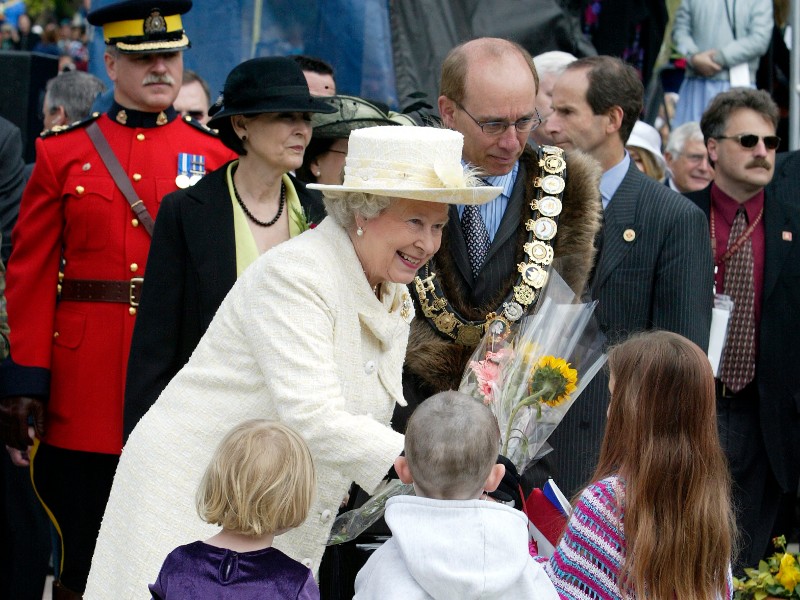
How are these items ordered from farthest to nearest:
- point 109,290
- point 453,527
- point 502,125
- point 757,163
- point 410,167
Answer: point 757,163
point 109,290
point 502,125
point 410,167
point 453,527

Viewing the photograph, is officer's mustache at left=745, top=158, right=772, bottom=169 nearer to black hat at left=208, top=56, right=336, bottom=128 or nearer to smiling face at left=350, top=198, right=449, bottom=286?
black hat at left=208, top=56, right=336, bottom=128

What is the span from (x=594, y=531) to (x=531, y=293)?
1.33 meters

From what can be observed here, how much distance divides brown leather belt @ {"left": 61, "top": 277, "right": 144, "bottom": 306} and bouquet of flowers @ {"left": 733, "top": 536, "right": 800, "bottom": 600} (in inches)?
97.8

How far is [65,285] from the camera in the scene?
530 cm

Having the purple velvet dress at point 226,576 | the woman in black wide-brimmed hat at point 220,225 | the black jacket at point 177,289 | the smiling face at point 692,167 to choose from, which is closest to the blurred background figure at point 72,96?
the woman in black wide-brimmed hat at point 220,225

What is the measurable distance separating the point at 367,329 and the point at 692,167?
496cm

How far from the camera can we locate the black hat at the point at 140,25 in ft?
17.5

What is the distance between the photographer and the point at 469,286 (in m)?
4.58

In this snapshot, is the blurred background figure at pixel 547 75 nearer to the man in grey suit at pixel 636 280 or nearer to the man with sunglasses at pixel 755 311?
the man with sunglasses at pixel 755 311

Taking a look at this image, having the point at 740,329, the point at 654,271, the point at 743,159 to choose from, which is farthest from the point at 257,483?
the point at 743,159

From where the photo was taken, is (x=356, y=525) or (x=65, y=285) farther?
(x=65, y=285)

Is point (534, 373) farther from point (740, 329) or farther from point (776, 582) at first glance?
point (740, 329)

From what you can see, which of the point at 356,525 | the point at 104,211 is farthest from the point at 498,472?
the point at 104,211

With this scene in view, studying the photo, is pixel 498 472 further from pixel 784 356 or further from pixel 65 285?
pixel 784 356
